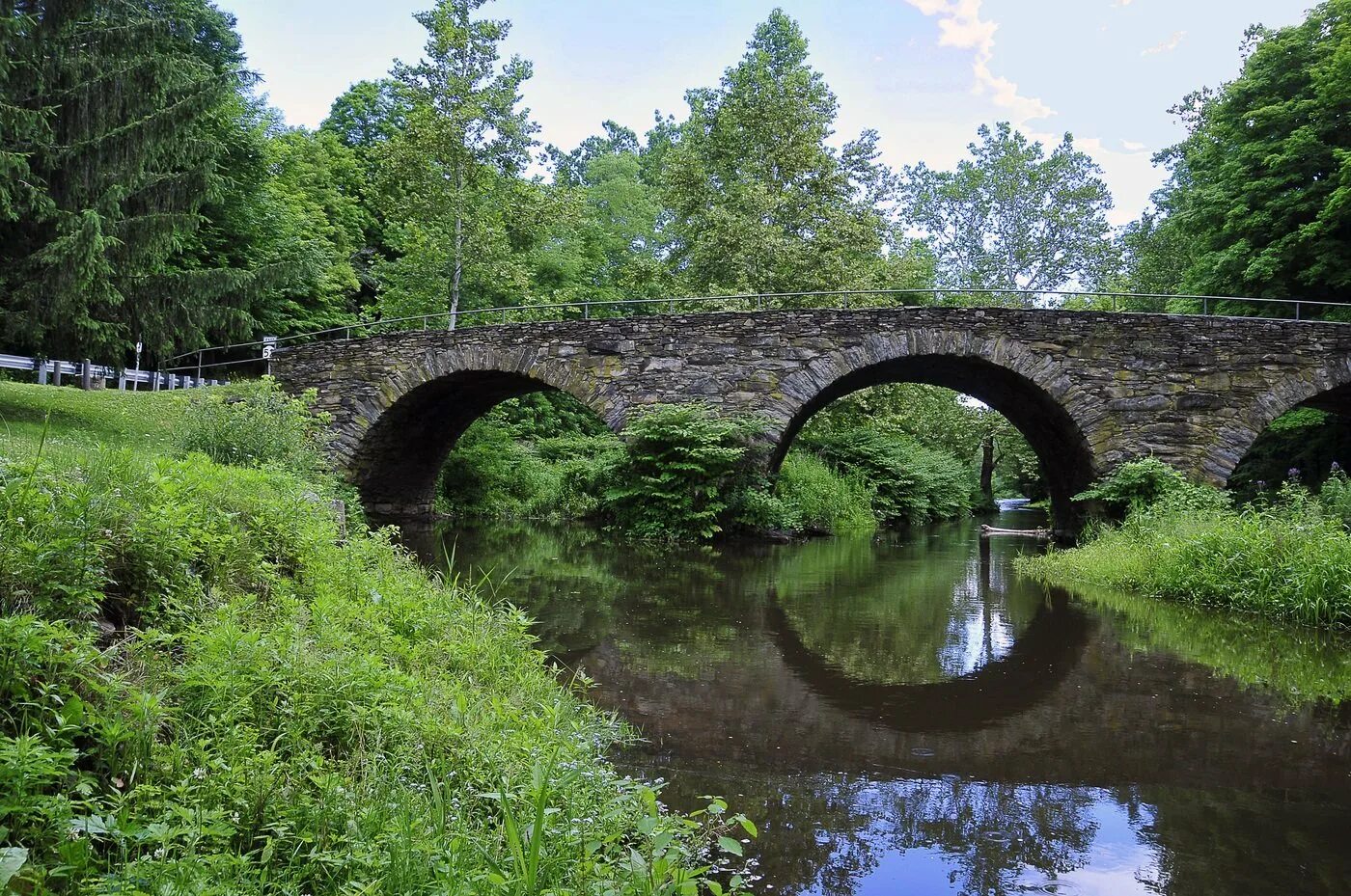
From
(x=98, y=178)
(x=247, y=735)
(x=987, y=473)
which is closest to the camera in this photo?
(x=247, y=735)

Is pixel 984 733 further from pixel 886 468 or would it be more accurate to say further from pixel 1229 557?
pixel 886 468

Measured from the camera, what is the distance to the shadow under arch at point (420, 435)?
1586 cm

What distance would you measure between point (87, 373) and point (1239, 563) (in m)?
17.7

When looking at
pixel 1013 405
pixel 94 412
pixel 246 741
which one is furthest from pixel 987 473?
pixel 246 741

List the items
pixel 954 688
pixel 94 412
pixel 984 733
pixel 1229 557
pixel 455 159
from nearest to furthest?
pixel 984 733 → pixel 954 688 → pixel 1229 557 → pixel 94 412 → pixel 455 159

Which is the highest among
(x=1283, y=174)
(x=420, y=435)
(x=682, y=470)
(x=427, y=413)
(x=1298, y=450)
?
(x=1283, y=174)

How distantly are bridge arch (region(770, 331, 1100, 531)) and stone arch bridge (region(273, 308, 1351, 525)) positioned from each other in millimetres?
31

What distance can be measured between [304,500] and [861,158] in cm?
2083

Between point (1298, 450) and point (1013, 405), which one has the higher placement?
point (1013, 405)

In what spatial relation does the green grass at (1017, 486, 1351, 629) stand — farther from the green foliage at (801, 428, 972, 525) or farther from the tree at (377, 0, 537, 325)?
the tree at (377, 0, 537, 325)

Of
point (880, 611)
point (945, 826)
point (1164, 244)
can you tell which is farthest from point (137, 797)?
point (1164, 244)

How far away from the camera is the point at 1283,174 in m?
17.6

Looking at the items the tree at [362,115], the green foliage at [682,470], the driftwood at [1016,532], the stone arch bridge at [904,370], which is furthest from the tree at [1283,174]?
the tree at [362,115]

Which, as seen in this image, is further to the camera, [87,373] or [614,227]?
[614,227]
